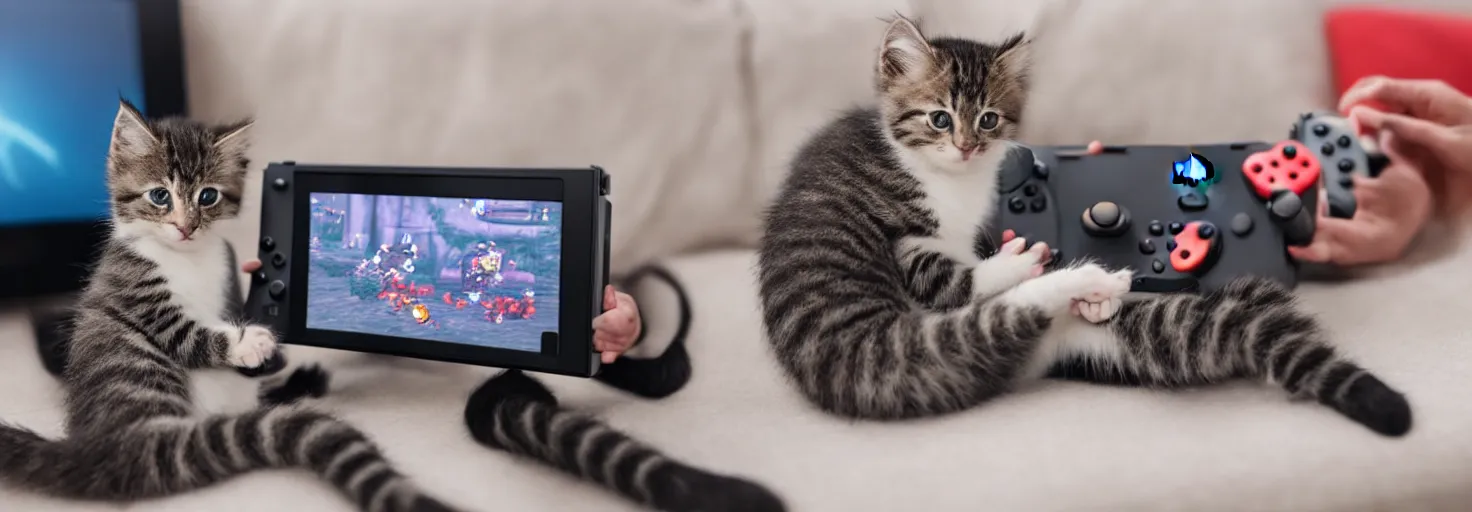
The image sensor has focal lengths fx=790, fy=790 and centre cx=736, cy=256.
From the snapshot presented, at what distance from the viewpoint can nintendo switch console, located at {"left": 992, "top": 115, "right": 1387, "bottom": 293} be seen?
0.82m

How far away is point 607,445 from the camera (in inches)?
27.4

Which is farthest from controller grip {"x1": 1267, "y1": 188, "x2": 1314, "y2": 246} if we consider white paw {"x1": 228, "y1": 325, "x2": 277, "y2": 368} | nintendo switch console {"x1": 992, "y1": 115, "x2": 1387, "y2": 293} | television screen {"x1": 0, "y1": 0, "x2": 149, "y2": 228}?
television screen {"x1": 0, "y1": 0, "x2": 149, "y2": 228}

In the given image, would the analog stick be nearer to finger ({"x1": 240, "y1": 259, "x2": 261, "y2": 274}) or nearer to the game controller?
the game controller

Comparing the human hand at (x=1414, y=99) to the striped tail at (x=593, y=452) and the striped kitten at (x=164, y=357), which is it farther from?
the striped kitten at (x=164, y=357)

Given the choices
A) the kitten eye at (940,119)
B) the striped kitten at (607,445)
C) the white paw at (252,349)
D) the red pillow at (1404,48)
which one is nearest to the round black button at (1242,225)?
the kitten eye at (940,119)

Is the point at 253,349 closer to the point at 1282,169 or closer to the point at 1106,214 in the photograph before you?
the point at 1106,214

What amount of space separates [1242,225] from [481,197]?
31.2 inches

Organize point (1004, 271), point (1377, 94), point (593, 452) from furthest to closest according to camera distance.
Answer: point (1377, 94), point (1004, 271), point (593, 452)

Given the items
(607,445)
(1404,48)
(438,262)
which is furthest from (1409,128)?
(438,262)

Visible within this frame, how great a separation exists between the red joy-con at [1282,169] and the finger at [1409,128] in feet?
0.59

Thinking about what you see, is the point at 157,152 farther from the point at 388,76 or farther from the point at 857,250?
the point at 857,250

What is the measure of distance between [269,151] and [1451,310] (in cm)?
142

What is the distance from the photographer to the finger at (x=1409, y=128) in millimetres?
947

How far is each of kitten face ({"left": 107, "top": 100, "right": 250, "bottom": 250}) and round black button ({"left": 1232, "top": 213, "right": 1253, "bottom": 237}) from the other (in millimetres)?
1074
